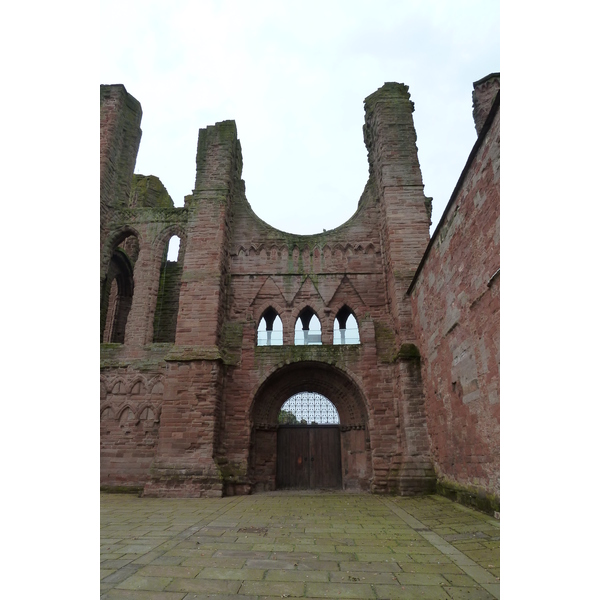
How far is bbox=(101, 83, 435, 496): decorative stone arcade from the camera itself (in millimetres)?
10664

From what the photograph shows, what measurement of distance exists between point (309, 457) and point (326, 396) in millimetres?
2008

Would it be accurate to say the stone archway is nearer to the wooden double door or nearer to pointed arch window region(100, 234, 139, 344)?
the wooden double door

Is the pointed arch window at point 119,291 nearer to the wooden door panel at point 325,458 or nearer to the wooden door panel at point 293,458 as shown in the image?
the wooden door panel at point 293,458

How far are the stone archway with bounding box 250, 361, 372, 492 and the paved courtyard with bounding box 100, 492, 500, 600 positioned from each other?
3.99 m

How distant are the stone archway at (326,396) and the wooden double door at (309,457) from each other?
0.60 m

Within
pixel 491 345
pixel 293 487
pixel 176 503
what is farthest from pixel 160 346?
pixel 491 345

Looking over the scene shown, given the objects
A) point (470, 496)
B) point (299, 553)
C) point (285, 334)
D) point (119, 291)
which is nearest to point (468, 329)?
point (470, 496)

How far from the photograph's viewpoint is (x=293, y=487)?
40.8 feet

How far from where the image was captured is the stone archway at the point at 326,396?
1175 centimetres

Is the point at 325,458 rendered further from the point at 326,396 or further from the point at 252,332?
the point at 252,332

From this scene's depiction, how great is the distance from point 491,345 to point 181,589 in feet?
17.2

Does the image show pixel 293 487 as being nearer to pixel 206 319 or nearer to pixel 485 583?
pixel 206 319

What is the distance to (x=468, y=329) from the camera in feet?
23.9

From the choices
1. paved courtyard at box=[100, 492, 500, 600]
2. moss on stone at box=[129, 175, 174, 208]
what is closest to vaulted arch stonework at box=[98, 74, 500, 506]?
paved courtyard at box=[100, 492, 500, 600]
